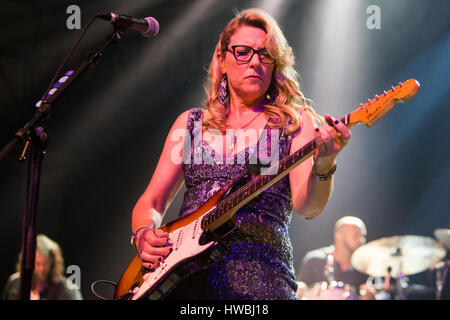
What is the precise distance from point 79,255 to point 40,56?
7.21 feet

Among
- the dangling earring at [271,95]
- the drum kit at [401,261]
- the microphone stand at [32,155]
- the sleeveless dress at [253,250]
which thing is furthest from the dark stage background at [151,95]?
the microphone stand at [32,155]

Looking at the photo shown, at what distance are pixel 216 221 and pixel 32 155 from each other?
692 mm

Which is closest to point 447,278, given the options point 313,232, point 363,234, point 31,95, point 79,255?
point 363,234

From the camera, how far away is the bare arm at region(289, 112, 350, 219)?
68.1 inches

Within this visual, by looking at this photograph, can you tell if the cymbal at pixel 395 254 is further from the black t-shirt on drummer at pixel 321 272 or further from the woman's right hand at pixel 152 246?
the woman's right hand at pixel 152 246

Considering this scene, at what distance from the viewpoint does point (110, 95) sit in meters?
5.58

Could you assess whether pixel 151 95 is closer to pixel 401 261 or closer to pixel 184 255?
pixel 401 261

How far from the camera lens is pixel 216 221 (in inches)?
71.2

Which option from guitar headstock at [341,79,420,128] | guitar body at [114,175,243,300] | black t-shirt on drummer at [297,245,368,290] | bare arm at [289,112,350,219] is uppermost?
black t-shirt on drummer at [297,245,368,290]

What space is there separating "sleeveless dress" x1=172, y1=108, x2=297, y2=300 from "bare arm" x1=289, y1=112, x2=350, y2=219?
0.17ft

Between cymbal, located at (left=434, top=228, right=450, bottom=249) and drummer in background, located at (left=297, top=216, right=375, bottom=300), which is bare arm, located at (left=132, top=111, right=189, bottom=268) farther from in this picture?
cymbal, located at (left=434, top=228, right=450, bottom=249)

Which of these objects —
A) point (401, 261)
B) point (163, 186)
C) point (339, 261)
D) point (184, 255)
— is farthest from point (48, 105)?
point (401, 261)

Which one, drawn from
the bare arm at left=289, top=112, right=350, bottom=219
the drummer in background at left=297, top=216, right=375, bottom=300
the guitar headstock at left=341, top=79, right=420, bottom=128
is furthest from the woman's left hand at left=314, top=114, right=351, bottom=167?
the drummer in background at left=297, top=216, right=375, bottom=300

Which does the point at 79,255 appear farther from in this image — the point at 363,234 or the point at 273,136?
the point at 273,136
